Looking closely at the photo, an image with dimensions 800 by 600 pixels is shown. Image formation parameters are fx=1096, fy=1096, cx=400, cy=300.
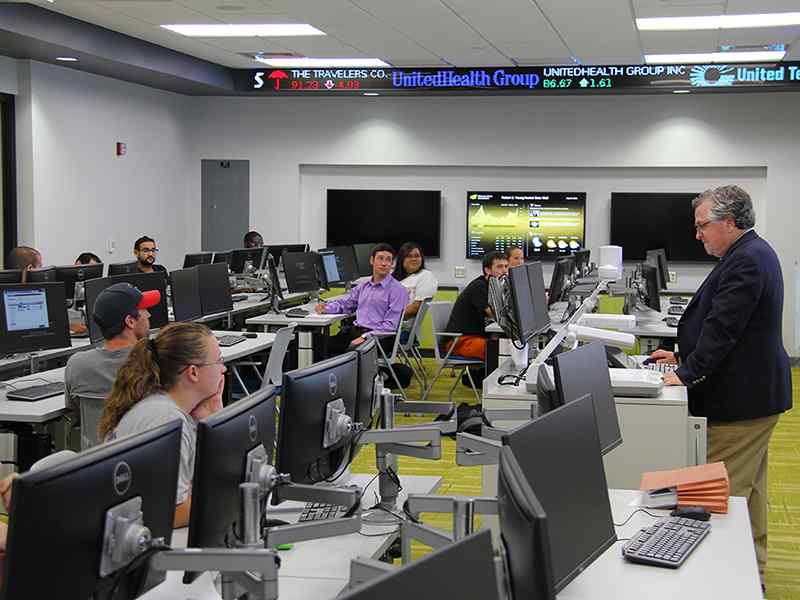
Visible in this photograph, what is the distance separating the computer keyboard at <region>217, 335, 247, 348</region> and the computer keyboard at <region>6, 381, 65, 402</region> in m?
1.84

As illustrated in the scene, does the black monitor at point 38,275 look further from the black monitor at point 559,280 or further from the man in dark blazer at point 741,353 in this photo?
the man in dark blazer at point 741,353

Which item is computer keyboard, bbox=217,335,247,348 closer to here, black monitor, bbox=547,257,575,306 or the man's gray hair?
black monitor, bbox=547,257,575,306

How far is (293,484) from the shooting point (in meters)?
3.08

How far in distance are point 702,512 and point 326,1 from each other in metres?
5.67

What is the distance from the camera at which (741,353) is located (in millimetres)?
4570

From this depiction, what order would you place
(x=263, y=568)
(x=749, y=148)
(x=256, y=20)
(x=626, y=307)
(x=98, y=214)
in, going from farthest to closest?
(x=749, y=148), (x=98, y=214), (x=626, y=307), (x=256, y=20), (x=263, y=568)

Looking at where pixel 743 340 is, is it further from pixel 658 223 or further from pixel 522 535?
pixel 658 223

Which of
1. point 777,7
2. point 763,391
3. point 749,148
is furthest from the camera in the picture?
point 749,148

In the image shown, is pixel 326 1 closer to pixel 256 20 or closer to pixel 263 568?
pixel 256 20

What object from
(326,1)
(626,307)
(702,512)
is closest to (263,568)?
(702,512)

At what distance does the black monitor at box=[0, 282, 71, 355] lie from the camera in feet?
20.3

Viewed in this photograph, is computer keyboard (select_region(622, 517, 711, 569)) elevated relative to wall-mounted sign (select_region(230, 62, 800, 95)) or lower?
lower

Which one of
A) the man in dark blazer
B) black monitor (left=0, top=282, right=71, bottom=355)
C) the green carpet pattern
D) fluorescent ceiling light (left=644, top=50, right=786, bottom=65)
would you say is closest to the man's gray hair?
the man in dark blazer

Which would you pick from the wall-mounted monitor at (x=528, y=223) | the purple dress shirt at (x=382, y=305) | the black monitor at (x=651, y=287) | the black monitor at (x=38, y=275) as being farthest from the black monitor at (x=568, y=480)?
the wall-mounted monitor at (x=528, y=223)
